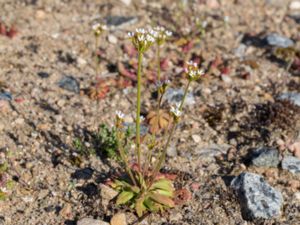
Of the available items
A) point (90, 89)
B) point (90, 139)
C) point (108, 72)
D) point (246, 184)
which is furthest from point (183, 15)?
point (246, 184)

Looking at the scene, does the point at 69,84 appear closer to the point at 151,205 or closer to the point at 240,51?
the point at 151,205

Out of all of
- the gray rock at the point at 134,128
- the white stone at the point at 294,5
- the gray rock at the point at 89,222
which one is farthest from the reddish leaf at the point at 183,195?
the white stone at the point at 294,5

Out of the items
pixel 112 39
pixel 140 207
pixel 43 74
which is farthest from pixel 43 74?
pixel 140 207

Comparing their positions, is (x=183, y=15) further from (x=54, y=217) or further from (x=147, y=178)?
(x=54, y=217)

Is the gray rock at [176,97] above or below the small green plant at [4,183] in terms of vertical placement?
above

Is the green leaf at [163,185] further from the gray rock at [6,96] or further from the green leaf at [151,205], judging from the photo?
the gray rock at [6,96]

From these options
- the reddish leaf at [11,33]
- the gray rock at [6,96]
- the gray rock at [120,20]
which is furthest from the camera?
the gray rock at [120,20]
